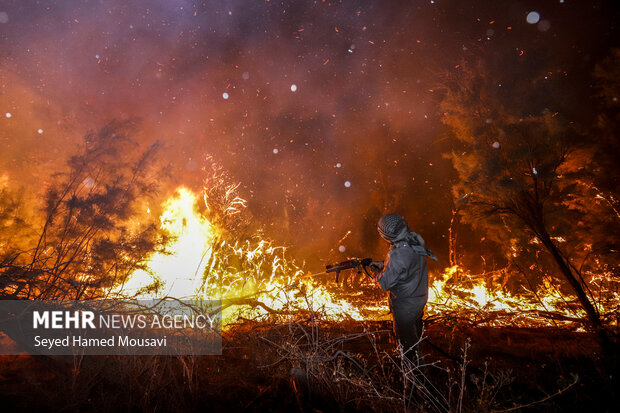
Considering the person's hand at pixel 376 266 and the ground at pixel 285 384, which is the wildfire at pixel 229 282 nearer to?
the ground at pixel 285 384

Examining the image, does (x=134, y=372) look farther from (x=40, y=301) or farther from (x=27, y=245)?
(x=27, y=245)

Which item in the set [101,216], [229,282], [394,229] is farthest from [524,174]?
[101,216]

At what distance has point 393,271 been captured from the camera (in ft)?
13.3

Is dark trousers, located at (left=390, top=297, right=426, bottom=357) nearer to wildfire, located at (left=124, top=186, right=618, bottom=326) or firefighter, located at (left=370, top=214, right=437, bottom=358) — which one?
firefighter, located at (left=370, top=214, right=437, bottom=358)

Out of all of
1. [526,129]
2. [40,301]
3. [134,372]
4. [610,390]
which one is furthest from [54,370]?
[526,129]

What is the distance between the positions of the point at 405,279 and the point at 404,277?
0.20 ft

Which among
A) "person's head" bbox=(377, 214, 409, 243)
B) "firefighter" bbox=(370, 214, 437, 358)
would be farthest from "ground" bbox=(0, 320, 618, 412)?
"person's head" bbox=(377, 214, 409, 243)

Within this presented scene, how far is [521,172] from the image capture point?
8195 mm

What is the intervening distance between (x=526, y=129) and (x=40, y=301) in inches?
507

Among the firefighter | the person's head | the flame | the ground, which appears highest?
the flame

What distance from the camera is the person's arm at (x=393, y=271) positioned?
4.02 meters

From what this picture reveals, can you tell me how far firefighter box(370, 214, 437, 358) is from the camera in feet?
13.3

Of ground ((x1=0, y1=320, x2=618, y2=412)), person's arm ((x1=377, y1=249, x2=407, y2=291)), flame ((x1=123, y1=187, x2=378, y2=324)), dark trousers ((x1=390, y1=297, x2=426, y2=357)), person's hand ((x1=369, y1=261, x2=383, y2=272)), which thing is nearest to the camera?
ground ((x1=0, y1=320, x2=618, y2=412))

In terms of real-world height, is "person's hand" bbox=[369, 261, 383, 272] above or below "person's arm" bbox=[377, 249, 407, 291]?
above
